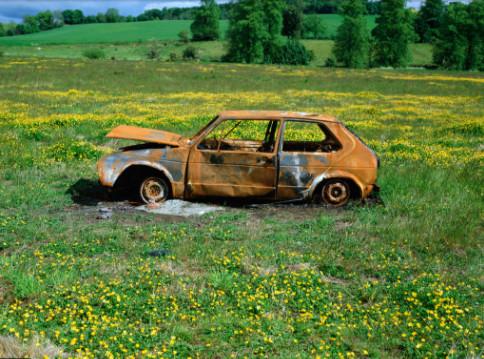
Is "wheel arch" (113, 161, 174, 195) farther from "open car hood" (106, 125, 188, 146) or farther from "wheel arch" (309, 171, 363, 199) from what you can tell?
"wheel arch" (309, 171, 363, 199)

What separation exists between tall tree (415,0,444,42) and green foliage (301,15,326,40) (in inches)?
966

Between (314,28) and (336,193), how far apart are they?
124 m

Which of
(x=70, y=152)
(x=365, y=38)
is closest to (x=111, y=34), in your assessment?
(x=365, y=38)

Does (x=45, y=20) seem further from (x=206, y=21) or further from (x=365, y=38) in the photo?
(x=365, y=38)

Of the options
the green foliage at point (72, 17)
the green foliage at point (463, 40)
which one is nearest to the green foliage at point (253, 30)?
the green foliage at point (463, 40)

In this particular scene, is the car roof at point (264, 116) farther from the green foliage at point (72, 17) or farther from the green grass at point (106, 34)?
the green foliage at point (72, 17)

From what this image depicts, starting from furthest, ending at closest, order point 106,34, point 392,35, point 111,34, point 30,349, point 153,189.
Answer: point 106,34 → point 111,34 → point 392,35 → point 153,189 → point 30,349

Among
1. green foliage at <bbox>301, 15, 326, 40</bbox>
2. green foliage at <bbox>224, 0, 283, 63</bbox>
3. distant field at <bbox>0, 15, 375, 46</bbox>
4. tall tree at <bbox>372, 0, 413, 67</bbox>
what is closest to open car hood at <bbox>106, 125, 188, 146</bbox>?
green foliage at <bbox>224, 0, 283, 63</bbox>

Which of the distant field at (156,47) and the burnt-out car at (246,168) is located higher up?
the distant field at (156,47)

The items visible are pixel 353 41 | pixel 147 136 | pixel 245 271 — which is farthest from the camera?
pixel 353 41

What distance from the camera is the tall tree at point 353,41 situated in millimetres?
82562

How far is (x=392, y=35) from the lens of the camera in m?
84.4

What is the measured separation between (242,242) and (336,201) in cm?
268

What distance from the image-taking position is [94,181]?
1000 centimetres
